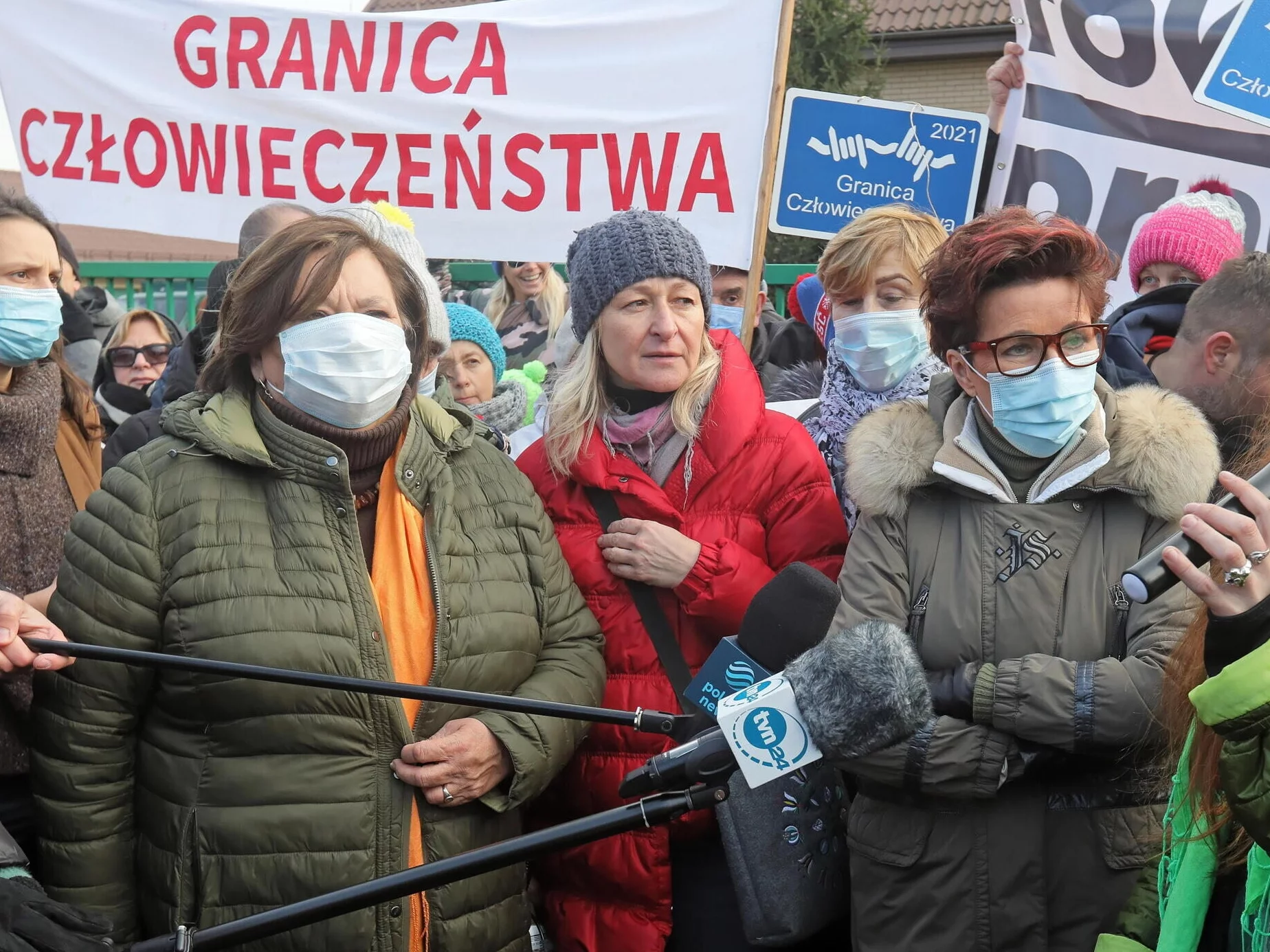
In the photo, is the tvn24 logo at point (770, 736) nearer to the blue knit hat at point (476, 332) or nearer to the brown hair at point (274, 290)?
the brown hair at point (274, 290)

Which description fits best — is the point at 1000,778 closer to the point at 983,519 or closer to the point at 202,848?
the point at 983,519

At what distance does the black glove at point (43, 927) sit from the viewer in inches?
78.6

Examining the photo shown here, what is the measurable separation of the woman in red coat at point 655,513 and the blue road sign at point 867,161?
178 centimetres

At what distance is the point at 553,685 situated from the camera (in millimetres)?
3027

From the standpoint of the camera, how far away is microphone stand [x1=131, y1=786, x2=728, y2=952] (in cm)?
180

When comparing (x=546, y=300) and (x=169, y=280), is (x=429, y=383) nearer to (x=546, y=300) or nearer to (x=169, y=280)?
(x=546, y=300)

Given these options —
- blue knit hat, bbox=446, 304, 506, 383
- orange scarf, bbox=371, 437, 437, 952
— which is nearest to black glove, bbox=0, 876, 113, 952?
orange scarf, bbox=371, 437, 437, 952

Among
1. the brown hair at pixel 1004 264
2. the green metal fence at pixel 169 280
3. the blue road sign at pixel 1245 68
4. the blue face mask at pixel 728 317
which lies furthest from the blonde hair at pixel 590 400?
the green metal fence at pixel 169 280

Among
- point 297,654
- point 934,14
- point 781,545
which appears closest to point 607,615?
point 781,545

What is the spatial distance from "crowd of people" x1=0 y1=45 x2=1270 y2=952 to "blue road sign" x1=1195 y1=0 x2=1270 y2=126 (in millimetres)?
1793

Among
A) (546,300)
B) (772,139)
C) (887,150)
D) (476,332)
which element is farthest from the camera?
(546,300)

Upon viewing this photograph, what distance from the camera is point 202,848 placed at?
108 inches

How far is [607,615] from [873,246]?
A: 1.28 metres

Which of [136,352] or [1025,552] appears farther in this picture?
[136,352]
